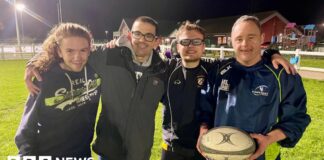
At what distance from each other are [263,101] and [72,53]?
1965 mm

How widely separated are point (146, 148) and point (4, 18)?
7470 cm

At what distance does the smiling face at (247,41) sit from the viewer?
2.51 metres

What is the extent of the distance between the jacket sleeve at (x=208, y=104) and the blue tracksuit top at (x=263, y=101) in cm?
13

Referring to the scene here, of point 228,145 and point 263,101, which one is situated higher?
point 263,101

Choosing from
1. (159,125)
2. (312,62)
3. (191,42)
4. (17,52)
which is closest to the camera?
(191,42)

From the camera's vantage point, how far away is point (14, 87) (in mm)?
11336

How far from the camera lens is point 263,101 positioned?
2.48 m

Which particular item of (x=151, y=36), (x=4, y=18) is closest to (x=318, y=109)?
(x=151, y=36)

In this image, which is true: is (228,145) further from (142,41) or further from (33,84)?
(33,84)

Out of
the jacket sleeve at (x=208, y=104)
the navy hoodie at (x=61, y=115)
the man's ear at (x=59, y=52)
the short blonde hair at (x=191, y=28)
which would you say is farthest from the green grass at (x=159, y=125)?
the man's ear at (x=59, y=52)

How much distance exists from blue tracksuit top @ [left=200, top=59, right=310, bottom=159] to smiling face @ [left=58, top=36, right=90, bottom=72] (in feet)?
4.89

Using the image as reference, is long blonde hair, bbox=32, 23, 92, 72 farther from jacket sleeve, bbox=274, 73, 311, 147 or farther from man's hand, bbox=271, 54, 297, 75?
jacket sleeve, bbox=274, 73, 311, 147

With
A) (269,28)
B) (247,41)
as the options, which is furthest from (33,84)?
(269,28)

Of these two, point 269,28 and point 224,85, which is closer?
point 224,85
